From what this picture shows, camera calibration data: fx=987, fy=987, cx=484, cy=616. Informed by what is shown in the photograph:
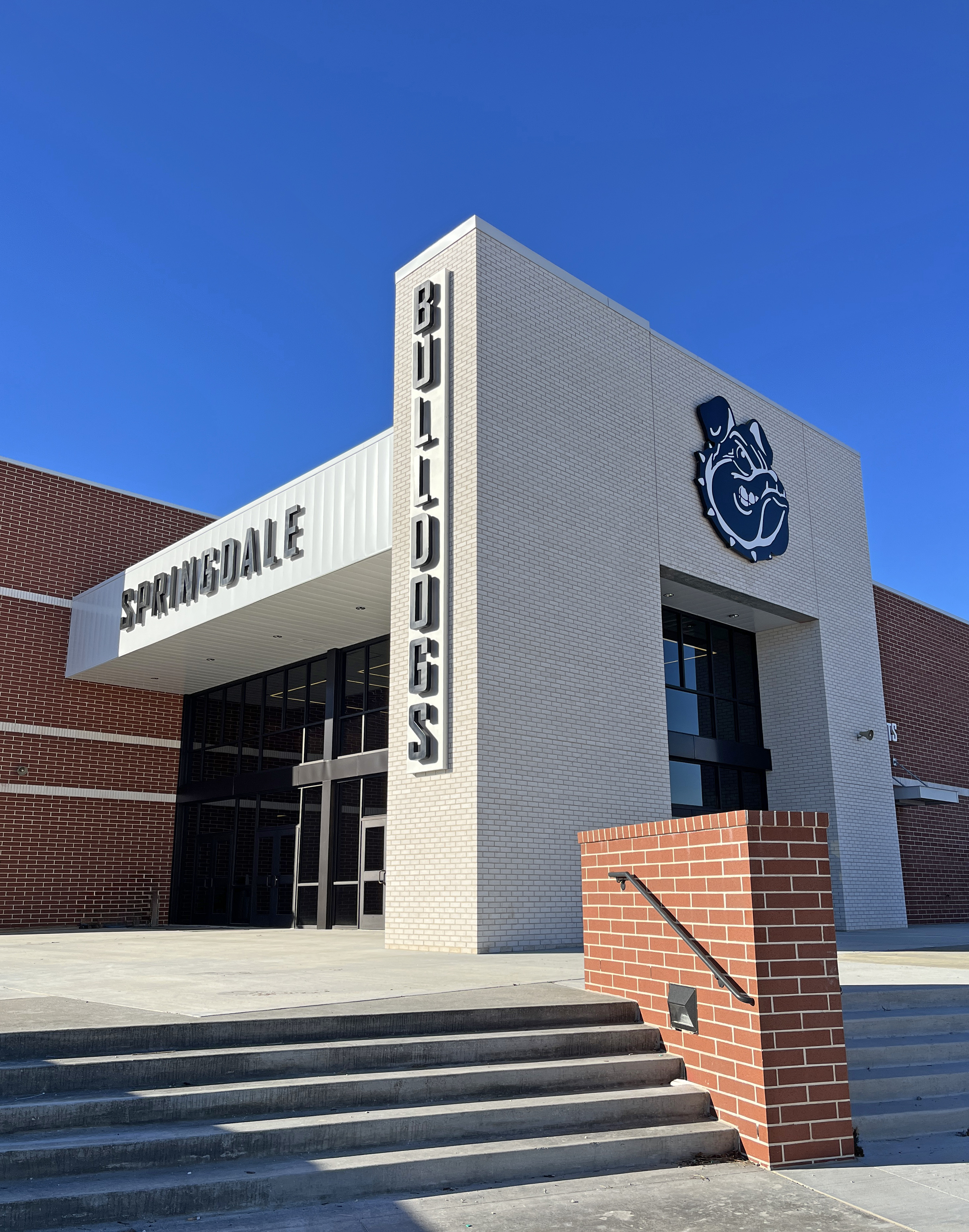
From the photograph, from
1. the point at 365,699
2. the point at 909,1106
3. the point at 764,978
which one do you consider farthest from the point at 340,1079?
the point at 365,699

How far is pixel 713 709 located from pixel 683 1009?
13629 millimetres

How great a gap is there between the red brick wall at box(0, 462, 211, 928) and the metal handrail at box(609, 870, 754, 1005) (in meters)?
16.8

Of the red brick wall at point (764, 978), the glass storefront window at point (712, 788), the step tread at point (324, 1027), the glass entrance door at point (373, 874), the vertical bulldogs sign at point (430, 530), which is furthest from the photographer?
the glass storefront window at point (712, 788)

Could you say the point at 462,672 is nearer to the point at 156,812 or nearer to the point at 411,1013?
the point at 411,1013

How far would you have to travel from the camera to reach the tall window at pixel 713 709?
1806cm

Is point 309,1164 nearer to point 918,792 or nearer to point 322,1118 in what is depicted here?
point 322,1118

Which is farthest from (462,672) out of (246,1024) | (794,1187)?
(794,1187)

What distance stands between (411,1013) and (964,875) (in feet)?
66.6

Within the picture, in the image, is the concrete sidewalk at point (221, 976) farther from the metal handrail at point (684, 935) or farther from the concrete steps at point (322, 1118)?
the metal handrail at point (684, 935)

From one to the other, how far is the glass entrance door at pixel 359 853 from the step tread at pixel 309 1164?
10.9 meters

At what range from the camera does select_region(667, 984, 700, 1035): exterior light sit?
19.0ft

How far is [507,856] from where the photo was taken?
40.9ft

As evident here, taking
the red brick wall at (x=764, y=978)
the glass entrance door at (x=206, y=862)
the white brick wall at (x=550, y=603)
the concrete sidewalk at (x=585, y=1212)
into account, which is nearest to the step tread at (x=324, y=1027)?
the red brick wall at (x=764, y=978)

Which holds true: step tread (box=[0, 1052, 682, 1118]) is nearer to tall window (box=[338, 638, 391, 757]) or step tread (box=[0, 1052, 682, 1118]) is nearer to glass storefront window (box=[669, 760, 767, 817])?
glass storefront window (box=[669, 760, 767, 817])
